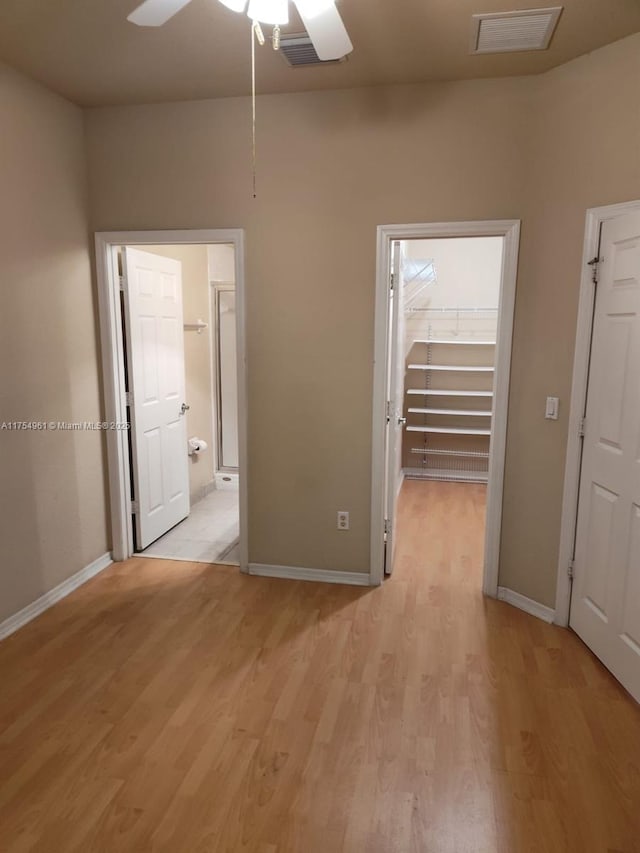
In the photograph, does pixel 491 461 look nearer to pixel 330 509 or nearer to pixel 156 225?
pixel 330 509

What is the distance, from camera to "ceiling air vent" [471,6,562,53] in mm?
2197

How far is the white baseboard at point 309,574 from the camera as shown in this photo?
11.1 feet

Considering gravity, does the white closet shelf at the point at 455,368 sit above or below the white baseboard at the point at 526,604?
above

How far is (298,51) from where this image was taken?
8.19ft

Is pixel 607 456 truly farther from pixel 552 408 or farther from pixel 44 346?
pixel 44 346

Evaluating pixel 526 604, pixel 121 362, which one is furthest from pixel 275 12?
pixel 526 604

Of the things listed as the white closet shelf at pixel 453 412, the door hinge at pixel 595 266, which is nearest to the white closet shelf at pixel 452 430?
the white closet shelf at pixel 453 412

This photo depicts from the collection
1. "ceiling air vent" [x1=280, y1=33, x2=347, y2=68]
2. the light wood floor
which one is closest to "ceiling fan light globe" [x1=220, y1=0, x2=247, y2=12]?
"ceiling air vent" [x1=280, y1=33, x2=347, y2=68]

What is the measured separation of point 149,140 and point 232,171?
54 centimetres

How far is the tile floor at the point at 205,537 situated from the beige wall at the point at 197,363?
0.33 m

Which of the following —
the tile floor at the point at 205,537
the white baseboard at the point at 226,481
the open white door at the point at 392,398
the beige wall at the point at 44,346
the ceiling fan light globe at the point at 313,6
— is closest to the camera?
the ceiling fan light globe at the point at 313,6

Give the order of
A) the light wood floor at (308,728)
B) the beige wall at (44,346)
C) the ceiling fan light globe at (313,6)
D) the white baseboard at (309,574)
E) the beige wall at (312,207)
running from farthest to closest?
the white baseboard at (309,574), the beige wall at (312,207), the beige wall at (44,346), the light wood floor at (308,728), the ceiling fan light globe at (313,6)

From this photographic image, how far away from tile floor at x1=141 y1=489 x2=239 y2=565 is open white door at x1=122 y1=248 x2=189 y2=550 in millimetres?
94

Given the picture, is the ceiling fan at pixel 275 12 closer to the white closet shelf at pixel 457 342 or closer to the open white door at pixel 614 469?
the open white door at pixel 614 469
